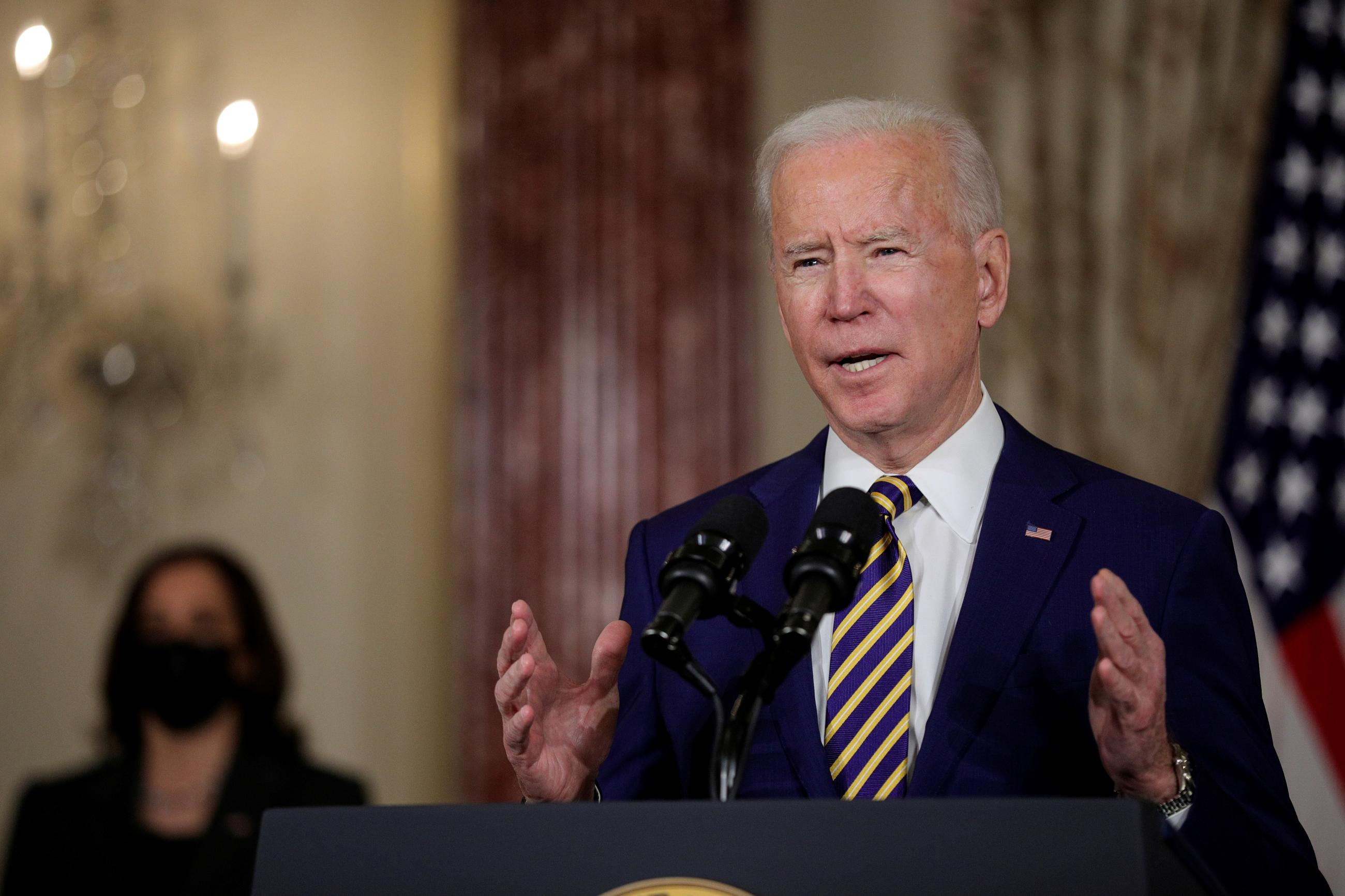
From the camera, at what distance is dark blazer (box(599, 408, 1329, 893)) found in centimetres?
164

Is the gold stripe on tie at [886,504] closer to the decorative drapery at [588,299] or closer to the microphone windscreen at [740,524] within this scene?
the microphone windscreen at [740,524]

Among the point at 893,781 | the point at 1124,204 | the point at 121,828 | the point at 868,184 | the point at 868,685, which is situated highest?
the point at 1124,204

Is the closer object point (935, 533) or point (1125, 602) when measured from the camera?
point (1125, 602)

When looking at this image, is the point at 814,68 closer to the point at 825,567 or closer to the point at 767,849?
the point at 825,567

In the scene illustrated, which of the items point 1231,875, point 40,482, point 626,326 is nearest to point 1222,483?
point 626,326

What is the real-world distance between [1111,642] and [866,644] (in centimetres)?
49

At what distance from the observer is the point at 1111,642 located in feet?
4.47

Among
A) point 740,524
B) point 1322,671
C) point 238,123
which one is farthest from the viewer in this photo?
point 238,123

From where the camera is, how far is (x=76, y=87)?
17.2 ft

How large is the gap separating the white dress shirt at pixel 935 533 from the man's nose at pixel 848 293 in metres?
0.23

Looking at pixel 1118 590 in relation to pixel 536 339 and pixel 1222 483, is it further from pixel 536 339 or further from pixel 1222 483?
pixel 536 339

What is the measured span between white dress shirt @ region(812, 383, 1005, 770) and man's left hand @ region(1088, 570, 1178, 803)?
0.34m

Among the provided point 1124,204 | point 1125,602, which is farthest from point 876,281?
point 1124,204

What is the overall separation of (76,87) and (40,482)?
4.87 feet
